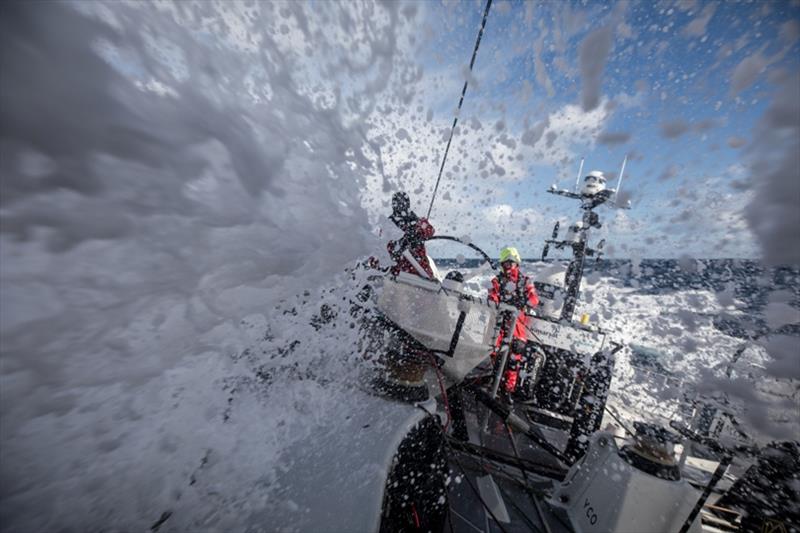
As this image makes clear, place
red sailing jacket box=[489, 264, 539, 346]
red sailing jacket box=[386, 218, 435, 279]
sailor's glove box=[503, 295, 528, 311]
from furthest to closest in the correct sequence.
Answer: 1. sailor's glove box=[503, 295, 528, 311]
2. red sailing jacket box=[489, 264, 539, 346]
3. red sailing jacket box=[386, 218, 435, 279]

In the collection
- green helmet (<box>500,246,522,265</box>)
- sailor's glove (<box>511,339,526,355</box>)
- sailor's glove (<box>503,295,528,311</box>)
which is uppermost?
green helmet (<box>500,246,522,265</box>)

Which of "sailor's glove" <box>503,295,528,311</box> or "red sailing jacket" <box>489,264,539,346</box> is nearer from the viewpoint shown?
"red sailing jacket" <box>489,264,539,346</box>

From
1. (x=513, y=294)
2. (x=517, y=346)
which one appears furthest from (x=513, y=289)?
(x=517, y=346)

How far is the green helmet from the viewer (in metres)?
6.64

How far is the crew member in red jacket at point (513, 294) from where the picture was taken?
6.02 meters

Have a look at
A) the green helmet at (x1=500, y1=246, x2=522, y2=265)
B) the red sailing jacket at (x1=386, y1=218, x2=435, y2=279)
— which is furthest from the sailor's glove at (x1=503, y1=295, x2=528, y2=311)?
the red sailing jacket at (x1=386, y1=218, x2=435, y2=279)

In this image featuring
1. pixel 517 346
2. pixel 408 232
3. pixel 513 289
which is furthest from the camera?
pixel 513 289

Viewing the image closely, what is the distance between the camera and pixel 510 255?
6.66 metres

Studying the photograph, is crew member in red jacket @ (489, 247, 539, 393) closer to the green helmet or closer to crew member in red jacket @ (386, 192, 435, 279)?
the green helmet

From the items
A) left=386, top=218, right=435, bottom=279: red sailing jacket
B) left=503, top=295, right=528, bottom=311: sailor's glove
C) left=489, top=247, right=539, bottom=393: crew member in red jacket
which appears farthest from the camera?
left=503, top=295, right=528, bottom=311: sailor's glove

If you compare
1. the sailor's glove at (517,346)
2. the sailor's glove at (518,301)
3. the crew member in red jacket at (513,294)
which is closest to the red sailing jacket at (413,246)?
the crew member in red jacket at (513,294)

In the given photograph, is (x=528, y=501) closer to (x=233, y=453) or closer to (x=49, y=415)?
(x=233, y=453)

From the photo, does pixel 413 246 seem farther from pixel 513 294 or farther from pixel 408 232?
pixel 513 294

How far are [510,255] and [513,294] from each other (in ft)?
2.90
